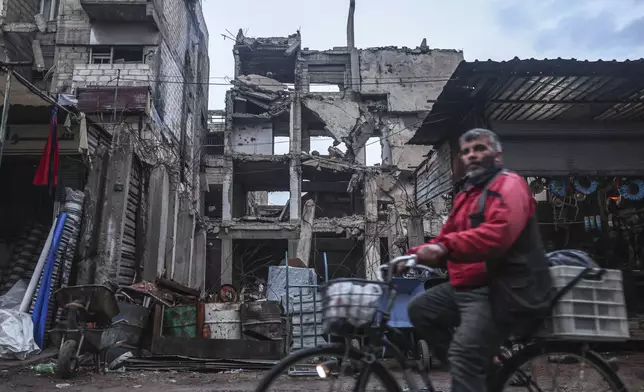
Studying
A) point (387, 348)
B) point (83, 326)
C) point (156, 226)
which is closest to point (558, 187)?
point (387, 348)

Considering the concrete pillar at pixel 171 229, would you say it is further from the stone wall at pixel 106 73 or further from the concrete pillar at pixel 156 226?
the stone wall at pixel 106 73

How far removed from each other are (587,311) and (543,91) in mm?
6705

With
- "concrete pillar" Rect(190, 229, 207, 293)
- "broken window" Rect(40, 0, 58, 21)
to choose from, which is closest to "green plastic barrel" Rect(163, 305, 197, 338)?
"concrete pillar" Rect(190, 229, 207, 293)

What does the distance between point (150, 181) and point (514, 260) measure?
461 inches

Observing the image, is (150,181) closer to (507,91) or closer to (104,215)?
(104,215)

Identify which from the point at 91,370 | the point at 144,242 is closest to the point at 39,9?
the point at 144,242

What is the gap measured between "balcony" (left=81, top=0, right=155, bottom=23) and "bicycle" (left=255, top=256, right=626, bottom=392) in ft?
57.8

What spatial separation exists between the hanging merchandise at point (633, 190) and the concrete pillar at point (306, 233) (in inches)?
566

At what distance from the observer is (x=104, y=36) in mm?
18016

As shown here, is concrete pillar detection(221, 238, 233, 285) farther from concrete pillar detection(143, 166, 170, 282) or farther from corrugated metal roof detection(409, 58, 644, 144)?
corrugated metal roof detection(409, 58, 644, 144)

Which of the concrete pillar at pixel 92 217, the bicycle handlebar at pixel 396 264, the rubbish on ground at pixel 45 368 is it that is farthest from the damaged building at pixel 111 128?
the bicycle handlebar at pixel 396 264

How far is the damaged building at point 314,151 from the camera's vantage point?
78.5ft

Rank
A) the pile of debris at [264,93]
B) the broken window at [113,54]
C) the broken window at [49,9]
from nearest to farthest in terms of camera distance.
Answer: the broken window at [113,54]
the broken window at [49,9]
the pile of debris at [264,93]

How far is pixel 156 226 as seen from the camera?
12438 mm
